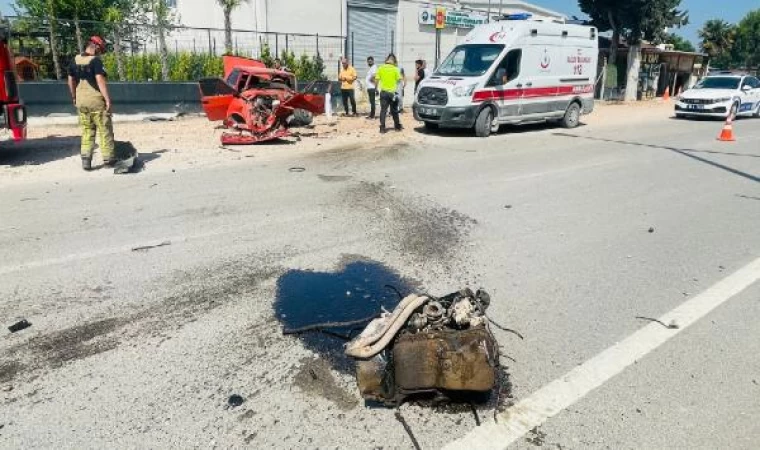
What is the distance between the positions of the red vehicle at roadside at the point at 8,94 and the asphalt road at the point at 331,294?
144cm

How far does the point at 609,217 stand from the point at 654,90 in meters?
30.0

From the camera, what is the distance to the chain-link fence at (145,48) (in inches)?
589

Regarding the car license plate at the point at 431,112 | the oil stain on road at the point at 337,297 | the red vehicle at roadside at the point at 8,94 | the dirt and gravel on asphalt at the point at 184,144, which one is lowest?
the oil stain on road at the point at 337,297

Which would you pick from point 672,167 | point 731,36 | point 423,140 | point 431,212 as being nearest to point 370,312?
point 431,212

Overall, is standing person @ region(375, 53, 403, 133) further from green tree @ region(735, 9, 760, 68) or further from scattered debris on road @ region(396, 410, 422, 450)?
green tree @ region(735, 9, 760, 68)

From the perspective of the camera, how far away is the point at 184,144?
11148mm

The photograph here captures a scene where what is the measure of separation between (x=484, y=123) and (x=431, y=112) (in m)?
1.29

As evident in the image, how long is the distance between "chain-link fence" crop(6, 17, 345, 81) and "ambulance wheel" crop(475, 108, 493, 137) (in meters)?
9.48

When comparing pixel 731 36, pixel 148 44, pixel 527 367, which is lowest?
pixel 527 367

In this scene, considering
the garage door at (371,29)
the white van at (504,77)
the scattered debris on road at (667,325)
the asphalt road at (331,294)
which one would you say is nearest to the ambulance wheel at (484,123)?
the white van at (504,77)

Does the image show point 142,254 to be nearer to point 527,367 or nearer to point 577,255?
point 527,367

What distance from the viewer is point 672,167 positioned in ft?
31.7

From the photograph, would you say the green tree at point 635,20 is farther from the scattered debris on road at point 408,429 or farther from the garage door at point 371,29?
the scattered debris on road at point 408,429

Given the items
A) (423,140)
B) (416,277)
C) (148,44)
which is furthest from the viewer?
(148,44)
